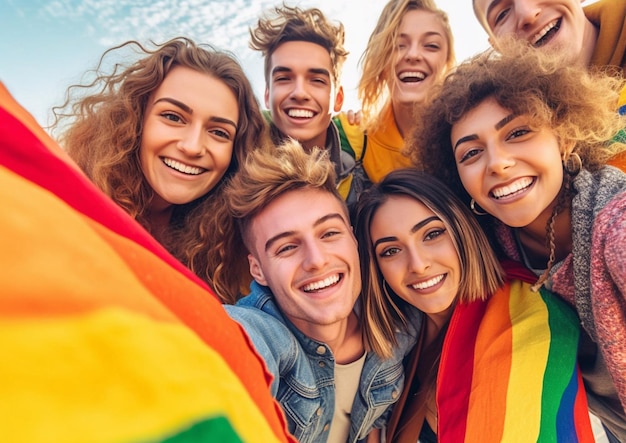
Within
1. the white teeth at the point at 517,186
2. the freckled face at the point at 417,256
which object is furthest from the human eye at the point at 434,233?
the white teeth at the point at 517,186

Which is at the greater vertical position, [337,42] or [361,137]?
[337,42]

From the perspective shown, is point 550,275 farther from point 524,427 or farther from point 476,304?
point 524,427

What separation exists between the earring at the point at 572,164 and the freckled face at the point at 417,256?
55 centimetres

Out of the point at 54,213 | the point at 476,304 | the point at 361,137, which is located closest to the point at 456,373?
the point at 476,304

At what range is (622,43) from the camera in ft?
7.64

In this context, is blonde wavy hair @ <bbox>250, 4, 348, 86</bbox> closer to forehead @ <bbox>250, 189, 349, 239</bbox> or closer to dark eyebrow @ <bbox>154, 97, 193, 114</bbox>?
dark eyebrow @ <bbox>154, 97, 193, 114</bbox>

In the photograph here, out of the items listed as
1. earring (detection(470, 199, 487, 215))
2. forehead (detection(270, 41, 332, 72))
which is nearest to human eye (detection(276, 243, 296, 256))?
earring (detection(470, 199, 487, 215))

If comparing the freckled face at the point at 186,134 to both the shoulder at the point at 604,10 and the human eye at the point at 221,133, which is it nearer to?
the human eye at the point at 221,133

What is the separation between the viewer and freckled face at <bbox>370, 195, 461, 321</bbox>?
177 cm

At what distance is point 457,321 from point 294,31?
2.14 m

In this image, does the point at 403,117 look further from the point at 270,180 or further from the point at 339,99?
the point at 270,180

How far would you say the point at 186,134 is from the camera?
6.82 ft

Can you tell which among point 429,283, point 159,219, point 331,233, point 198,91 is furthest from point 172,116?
point 429,283

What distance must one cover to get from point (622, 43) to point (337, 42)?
1781mm
